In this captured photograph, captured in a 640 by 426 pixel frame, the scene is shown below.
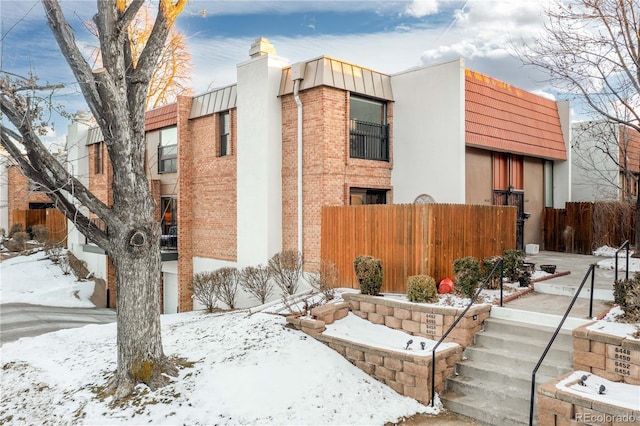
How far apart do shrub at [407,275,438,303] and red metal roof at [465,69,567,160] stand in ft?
18.3

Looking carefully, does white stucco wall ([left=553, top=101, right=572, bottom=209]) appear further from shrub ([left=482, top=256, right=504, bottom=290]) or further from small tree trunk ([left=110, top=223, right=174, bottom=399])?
small tree trunk ([left=110, top=223, right=174, bottom=399])

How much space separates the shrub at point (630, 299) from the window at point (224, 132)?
11.6 metres

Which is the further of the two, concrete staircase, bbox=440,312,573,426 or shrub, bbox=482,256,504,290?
shrub, bbox=482,256,504,290

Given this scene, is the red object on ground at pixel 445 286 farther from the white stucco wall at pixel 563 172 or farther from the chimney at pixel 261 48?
the white stucco wall at pixel 563 172

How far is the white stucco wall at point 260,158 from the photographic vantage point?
42.6ft

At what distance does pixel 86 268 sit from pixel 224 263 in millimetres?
11591

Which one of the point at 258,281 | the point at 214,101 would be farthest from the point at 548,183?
the point at 214,101

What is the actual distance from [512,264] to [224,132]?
9.91 metres

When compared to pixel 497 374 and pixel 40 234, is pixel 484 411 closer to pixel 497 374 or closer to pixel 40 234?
pixel 497 374

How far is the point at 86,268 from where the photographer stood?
74.4ft

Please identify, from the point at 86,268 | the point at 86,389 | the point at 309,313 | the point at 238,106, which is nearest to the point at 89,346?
the point at 86,389

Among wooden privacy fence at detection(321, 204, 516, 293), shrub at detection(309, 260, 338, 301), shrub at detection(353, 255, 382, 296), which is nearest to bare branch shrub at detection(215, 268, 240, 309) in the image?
shrub at detection(309, 260, 338, 301)

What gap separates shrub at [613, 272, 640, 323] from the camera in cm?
654

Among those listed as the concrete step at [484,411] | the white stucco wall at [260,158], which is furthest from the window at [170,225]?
the concrete step at [484,411]
